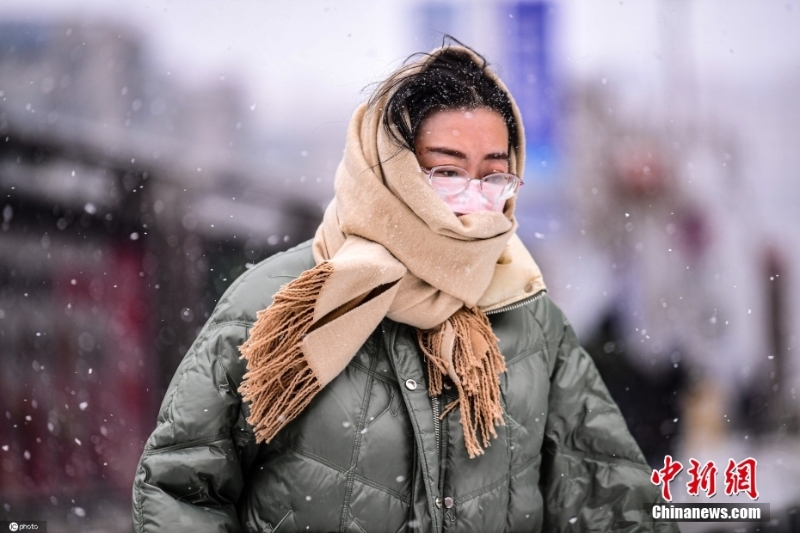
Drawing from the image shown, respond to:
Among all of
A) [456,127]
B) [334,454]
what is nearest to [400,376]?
[334,454]

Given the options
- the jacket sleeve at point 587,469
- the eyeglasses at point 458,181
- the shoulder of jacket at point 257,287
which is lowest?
the jacket sleeve at point 587,469

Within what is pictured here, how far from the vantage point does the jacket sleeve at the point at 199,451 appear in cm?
158

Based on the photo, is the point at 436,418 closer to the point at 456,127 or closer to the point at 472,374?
the point at 472,374

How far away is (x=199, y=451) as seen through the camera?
5.27 feet

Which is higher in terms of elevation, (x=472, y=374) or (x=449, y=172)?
(x=449, y=172)

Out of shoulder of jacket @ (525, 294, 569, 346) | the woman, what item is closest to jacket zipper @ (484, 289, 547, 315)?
the woman

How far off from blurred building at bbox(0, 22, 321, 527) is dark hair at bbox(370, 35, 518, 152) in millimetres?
3143

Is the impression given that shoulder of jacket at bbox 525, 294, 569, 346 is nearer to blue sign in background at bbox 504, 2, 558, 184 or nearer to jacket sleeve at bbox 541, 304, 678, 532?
jacket sleeve at bbox 541, 304, 678, 532

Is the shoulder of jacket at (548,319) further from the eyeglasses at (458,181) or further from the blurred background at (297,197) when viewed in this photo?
the blurred background at (297,197)

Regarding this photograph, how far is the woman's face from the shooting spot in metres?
1.76

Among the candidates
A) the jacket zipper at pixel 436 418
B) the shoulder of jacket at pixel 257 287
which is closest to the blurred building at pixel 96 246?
the shoulder of jacket at pixel 257 287

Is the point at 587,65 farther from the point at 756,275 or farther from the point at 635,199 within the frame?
the point at 756,275

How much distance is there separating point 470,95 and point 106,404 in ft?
13.0

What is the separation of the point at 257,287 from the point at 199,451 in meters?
0.42
